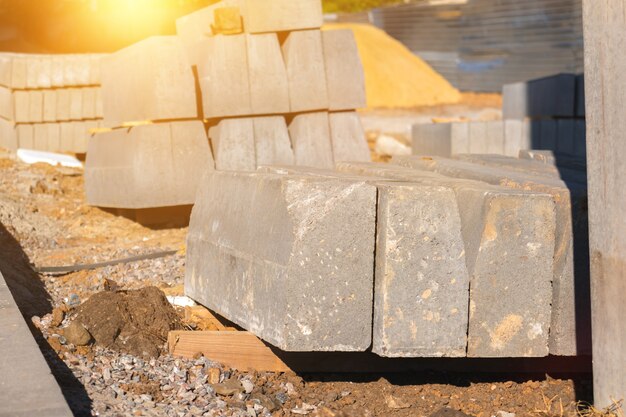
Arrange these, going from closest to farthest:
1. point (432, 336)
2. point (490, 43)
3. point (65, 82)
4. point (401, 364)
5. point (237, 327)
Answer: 1. point (432, 336)
2. point (401, 364)
3. point (237, 327)
4. point (65, 82)
5. point (490, 43)

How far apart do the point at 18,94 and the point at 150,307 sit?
717cm

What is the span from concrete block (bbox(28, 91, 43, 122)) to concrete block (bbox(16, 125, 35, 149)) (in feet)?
0.47

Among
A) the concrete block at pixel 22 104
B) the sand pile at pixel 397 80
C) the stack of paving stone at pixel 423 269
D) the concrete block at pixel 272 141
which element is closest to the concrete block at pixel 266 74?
the concrete block at pixel 272 141

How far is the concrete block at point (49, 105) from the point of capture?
11.2 meters

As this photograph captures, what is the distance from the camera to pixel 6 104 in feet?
37.8

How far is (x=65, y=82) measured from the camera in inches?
437

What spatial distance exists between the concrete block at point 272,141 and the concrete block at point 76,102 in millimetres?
4037

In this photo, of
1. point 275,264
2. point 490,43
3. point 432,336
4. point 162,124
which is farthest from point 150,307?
point 490,43

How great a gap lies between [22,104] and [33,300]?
665 cm

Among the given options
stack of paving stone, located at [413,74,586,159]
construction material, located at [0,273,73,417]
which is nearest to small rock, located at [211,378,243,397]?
construction material, located at [0,273,73,417]

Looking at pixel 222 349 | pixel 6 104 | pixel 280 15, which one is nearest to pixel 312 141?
pixel 280 15

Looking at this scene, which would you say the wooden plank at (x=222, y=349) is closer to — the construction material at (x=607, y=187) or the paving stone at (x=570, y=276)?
the paving stone at (x=570, y=276)

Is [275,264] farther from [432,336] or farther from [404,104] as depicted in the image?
[404,104]

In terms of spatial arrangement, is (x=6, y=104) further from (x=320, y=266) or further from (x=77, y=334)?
(x=320, y=266)
